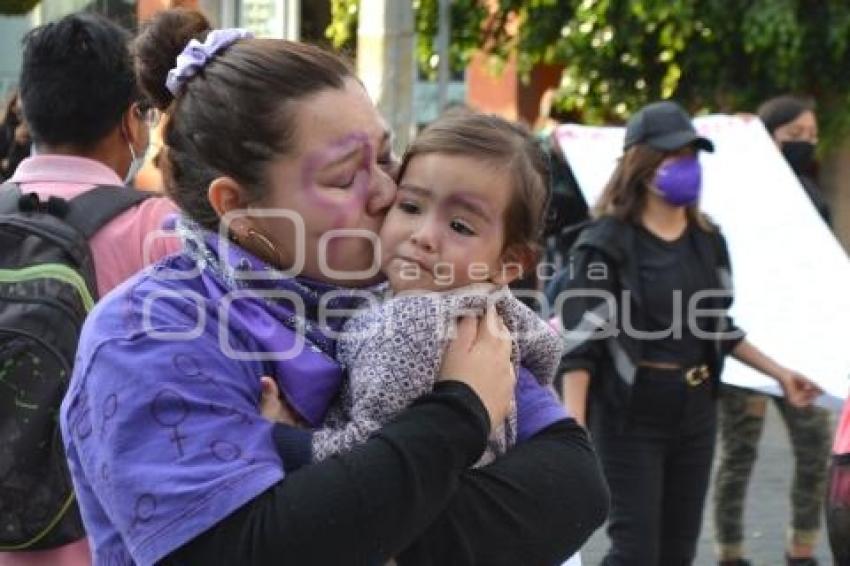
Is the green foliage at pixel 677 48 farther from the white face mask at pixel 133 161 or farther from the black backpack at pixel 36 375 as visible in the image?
the black backpack at pixel 36 375

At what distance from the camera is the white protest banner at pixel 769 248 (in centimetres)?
588

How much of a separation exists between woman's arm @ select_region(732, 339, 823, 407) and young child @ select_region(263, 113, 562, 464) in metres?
3.82

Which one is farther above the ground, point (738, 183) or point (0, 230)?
point (0, 230)

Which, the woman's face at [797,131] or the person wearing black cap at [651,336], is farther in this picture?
the woman's face at [797,131]

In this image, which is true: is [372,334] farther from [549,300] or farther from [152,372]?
[549,300]

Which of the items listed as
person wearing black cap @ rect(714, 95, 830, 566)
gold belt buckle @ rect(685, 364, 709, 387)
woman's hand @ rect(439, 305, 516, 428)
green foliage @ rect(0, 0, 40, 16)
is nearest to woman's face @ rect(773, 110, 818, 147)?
person wearing black cap @ rect(714, 95, 830, 566)

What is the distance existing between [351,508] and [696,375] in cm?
376

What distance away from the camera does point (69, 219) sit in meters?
2.87

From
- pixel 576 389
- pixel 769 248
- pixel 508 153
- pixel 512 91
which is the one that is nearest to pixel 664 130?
pixel 576 389

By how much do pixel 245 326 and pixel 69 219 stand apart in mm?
1223

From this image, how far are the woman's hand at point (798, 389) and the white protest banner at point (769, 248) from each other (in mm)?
36

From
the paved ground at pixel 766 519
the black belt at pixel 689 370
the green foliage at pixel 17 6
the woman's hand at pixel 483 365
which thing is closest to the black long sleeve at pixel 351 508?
the woman's hand at pixel 483 365

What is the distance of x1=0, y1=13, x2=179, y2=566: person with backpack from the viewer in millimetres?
2594

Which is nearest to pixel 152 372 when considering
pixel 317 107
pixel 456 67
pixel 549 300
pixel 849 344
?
pixel 317 107
